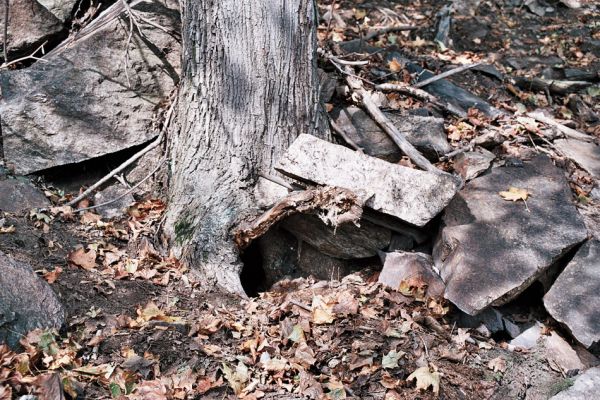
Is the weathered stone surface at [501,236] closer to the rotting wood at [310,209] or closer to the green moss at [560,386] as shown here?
the green moss at [560,386]

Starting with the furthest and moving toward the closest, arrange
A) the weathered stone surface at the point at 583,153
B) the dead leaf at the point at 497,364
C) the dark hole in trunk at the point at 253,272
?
the weathered stone surface at the point at 583,153 < the dark hole in trunk at the point at 253,272 < the dead leaf at the point at 497,364

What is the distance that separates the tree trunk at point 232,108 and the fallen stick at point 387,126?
0.72 m

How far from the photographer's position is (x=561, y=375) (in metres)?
3.89

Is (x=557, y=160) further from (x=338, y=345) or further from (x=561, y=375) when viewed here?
(x=338, y=345)

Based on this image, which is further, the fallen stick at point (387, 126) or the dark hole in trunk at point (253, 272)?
the dark hole in trunk at point (253, 272)

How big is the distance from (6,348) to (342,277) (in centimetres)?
246

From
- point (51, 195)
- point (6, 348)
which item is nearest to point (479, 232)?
point (6, 348)

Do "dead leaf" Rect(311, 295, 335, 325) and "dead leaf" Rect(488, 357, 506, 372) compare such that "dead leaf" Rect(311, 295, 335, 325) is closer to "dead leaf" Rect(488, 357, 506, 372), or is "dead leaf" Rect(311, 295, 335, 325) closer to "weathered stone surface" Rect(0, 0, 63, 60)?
"dead leaf" Rect(488, 357, 506, 372)

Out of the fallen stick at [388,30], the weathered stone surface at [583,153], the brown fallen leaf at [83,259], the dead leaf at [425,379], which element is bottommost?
the dead leaf at [425,379]

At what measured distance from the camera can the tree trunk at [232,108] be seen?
4332mm

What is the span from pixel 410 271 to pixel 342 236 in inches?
23.9

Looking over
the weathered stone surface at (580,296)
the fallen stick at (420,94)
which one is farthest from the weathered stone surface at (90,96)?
the weathered stone surface at (580,296)

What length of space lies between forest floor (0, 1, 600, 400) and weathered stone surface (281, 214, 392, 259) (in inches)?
7.8

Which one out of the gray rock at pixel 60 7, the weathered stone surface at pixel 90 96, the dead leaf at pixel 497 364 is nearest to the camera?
the dead leaf at pixel 497 364
